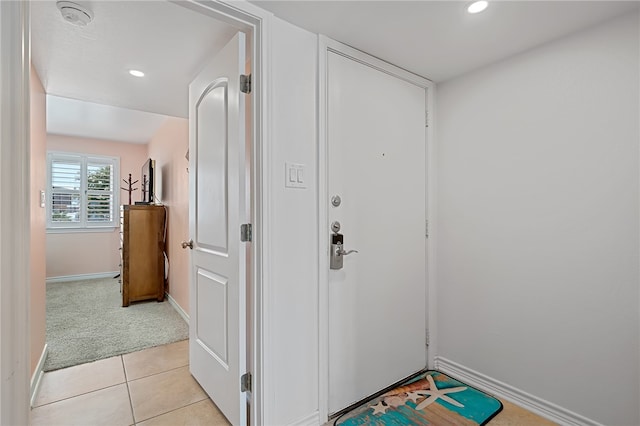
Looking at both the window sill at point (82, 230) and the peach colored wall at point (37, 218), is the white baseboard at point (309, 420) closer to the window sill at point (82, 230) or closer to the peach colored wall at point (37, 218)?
the peach colored wall at point (37, 218)

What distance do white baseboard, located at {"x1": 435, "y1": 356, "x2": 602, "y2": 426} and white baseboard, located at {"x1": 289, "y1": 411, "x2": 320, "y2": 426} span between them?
108 centimetres


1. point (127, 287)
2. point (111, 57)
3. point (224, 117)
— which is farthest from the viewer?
point (127, 287)

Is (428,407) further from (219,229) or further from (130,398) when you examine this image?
(130,398)

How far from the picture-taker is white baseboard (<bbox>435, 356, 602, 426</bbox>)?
164 centimetres

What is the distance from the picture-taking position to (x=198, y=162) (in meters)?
2.04

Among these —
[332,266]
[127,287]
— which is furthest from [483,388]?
[127,287]

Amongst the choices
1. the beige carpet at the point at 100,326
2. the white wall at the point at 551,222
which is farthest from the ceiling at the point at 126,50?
the beige carpet at the point at 100,326

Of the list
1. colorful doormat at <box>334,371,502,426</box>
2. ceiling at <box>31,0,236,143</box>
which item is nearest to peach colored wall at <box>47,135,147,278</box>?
ceiling at <box>31,0,236,143</box>

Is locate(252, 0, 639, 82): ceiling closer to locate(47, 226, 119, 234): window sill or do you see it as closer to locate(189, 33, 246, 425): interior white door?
locate(189, 33, 246, 425): interior white door

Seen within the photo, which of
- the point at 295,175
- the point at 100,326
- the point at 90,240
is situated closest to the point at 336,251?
the point at 295,175

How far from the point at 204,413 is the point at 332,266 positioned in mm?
1126

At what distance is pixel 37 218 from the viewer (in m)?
2.07

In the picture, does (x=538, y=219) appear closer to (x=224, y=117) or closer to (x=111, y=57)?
(x=224, y=117)

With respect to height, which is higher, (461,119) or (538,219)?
(461,119)
